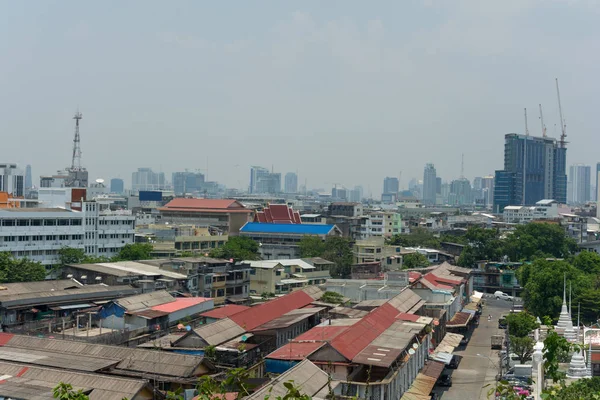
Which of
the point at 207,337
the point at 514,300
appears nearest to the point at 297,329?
the point at 207,337

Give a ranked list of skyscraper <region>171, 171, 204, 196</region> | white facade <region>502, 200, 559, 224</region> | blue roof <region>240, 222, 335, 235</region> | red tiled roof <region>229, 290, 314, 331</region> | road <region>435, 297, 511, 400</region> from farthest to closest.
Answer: skyscraper <region>171, 171, 204, 196</region>
white facade <region>502, 200, 559, 224</region>
blue roof <region>240, 222, 335, 235</region>
red tiled roof <region>229, 290, 314, 331</region>
road <region>435, 297, 511, 400</region>

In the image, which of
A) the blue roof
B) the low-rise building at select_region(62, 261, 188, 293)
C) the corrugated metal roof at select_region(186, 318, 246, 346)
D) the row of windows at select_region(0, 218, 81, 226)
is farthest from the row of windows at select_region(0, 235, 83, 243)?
the corrugated metal roof at select_region(186, 318, 246, 346)

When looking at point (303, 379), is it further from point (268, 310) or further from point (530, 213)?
point (530, 213)

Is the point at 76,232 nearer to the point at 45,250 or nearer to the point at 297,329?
the point at 45,250

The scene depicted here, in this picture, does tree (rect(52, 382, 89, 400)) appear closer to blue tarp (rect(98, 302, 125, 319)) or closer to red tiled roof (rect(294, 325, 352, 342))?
red tiled roof (rect(294, 325, 352, 342))

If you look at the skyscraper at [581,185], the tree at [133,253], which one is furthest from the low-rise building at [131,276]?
the skyscraper at [581,185]

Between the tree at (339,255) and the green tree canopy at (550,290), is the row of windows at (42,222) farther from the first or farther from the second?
the green tree canopy at (550,290)

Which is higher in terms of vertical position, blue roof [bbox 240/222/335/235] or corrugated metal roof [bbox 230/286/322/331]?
blue roof [bbox 240/222/335/235]
